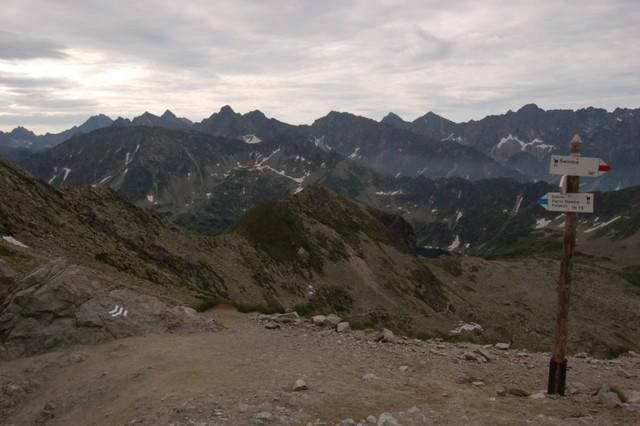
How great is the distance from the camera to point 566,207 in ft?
49.8

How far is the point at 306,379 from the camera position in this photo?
15305 mm

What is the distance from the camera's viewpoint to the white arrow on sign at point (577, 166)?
591 inches

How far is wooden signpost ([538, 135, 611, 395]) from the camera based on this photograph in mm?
15102

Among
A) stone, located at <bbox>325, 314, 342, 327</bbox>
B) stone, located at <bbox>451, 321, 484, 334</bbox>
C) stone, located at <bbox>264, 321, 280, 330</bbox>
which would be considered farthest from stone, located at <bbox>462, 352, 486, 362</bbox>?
stone, located at <bbox>451, 321, 484, 334</bbox>

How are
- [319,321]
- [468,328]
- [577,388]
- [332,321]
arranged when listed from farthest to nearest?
[468,328]
[332,321]
[319,321]
[577,388]

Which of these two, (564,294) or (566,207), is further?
(564,294)

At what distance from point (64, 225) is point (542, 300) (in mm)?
123319

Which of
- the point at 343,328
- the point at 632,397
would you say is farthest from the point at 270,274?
the point at 632,397

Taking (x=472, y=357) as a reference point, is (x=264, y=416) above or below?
above

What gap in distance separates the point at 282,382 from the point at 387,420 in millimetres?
4053

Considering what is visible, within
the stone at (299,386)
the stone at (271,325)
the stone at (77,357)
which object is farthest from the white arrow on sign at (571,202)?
the stone at (77,357)

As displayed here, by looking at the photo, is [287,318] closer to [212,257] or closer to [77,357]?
[77,357]

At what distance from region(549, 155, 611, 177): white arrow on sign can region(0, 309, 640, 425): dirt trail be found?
22.5 feet

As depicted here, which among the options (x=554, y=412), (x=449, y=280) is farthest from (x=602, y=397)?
(x=449, y=280)
